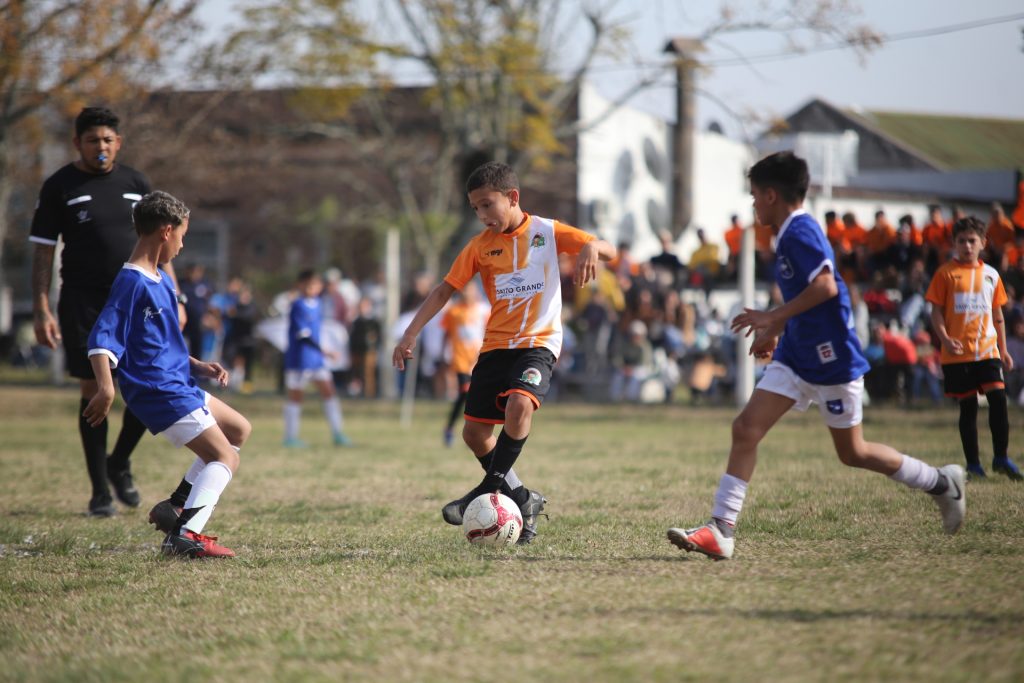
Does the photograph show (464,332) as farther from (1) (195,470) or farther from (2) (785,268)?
(2) (785,268)

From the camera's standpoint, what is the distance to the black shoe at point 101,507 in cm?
770

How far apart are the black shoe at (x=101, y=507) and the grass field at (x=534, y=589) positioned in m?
0.14

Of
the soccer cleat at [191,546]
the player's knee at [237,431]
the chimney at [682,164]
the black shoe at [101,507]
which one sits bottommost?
the black shoe at [101,507]

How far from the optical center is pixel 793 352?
5402 millimetres

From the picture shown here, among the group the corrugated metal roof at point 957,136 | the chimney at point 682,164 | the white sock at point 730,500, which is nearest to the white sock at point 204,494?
the white sock at point 730,500

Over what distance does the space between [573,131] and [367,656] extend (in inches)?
975

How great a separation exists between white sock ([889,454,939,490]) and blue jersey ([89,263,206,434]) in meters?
3.62

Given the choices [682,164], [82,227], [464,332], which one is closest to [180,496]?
[82,227]

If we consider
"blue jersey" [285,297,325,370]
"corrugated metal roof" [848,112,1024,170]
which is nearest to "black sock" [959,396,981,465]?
"blue jersey" [285,297,325,370]

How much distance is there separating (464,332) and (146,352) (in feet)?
29.1

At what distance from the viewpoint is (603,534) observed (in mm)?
6355

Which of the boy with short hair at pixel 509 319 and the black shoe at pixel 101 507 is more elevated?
the boy with short hair at pixel 509 319

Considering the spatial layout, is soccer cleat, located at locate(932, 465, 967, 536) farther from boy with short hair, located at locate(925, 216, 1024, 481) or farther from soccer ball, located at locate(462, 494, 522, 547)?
boy with short hair, located at locate(925, 216, 1024, 481)

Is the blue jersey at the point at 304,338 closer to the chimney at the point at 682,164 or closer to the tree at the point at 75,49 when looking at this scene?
the tree at the point at 75,49
